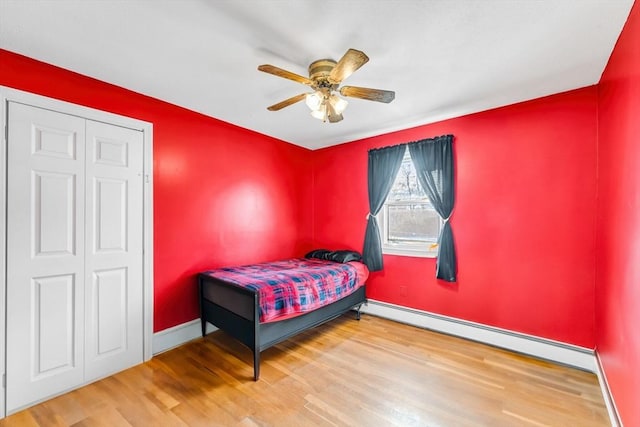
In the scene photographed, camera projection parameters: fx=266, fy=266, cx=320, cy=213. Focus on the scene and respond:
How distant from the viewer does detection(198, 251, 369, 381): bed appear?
2221mm

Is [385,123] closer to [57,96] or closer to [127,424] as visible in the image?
[57,96]

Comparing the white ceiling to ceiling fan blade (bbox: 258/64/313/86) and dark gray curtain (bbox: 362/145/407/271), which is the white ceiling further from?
dark gray curtain (bbox: 362/145/407/271)

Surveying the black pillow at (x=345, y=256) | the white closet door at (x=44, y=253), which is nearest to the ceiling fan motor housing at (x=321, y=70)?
the white closet door at (x=44, y=253)

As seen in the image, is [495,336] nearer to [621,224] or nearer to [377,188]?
[621,224]

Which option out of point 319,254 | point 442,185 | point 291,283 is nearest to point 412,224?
point 442,185

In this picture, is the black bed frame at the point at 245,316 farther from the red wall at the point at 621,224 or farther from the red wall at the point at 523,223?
the red wall at the point at 621,224

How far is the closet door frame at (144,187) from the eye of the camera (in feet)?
5.76

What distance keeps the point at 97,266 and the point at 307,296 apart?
1.77 meters

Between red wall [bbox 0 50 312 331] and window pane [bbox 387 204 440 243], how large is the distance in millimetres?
1558

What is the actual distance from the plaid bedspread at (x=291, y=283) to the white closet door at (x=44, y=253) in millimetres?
1110

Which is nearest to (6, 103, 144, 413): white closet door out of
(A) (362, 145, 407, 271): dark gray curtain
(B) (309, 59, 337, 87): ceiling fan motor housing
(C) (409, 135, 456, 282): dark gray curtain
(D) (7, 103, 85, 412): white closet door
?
(D) (7, 103, 85, 412): white closet door

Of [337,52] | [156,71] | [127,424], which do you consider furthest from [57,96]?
[127,424]

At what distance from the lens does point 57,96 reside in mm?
2018

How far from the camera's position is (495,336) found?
8.75 ft
